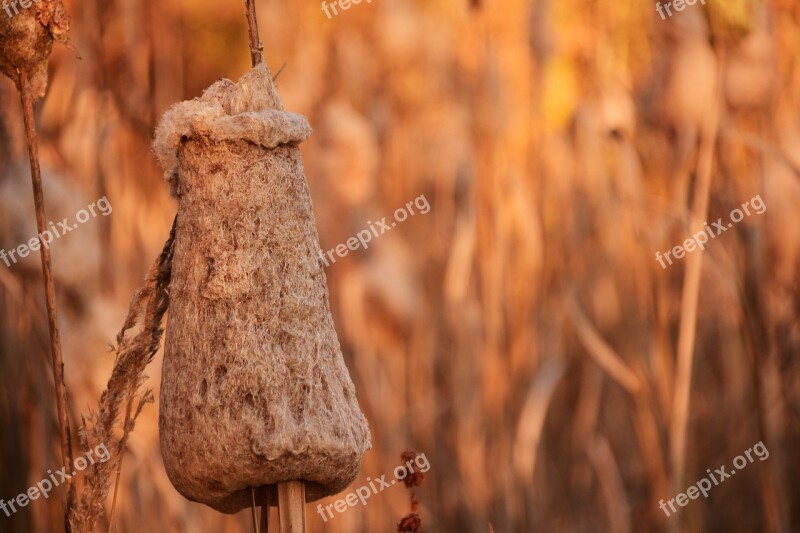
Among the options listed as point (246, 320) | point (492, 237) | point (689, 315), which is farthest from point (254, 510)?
point (492, 237)

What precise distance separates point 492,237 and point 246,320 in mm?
1431

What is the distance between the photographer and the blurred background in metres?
2.07

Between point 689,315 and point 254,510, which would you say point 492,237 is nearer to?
point 689,315

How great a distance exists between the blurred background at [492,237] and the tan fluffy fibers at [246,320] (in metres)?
0.79

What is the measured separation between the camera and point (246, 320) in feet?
3.56

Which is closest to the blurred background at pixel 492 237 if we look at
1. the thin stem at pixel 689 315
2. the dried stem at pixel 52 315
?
the thin stem at pixel 689 315

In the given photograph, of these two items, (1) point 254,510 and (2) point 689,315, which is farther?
(2) point 689,315

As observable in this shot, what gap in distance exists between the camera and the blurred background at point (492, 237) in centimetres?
207

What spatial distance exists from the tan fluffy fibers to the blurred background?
789mm

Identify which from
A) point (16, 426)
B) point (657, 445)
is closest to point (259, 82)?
point (16, 426)

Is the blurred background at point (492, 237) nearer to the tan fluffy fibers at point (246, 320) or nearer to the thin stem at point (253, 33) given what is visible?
the tan fluffy fibers at point (246, 320)

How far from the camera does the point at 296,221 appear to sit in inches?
44.3

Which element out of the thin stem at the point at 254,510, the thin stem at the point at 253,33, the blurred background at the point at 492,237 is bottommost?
the thin stem at the point at 254,510

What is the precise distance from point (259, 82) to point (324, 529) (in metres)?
1.70
